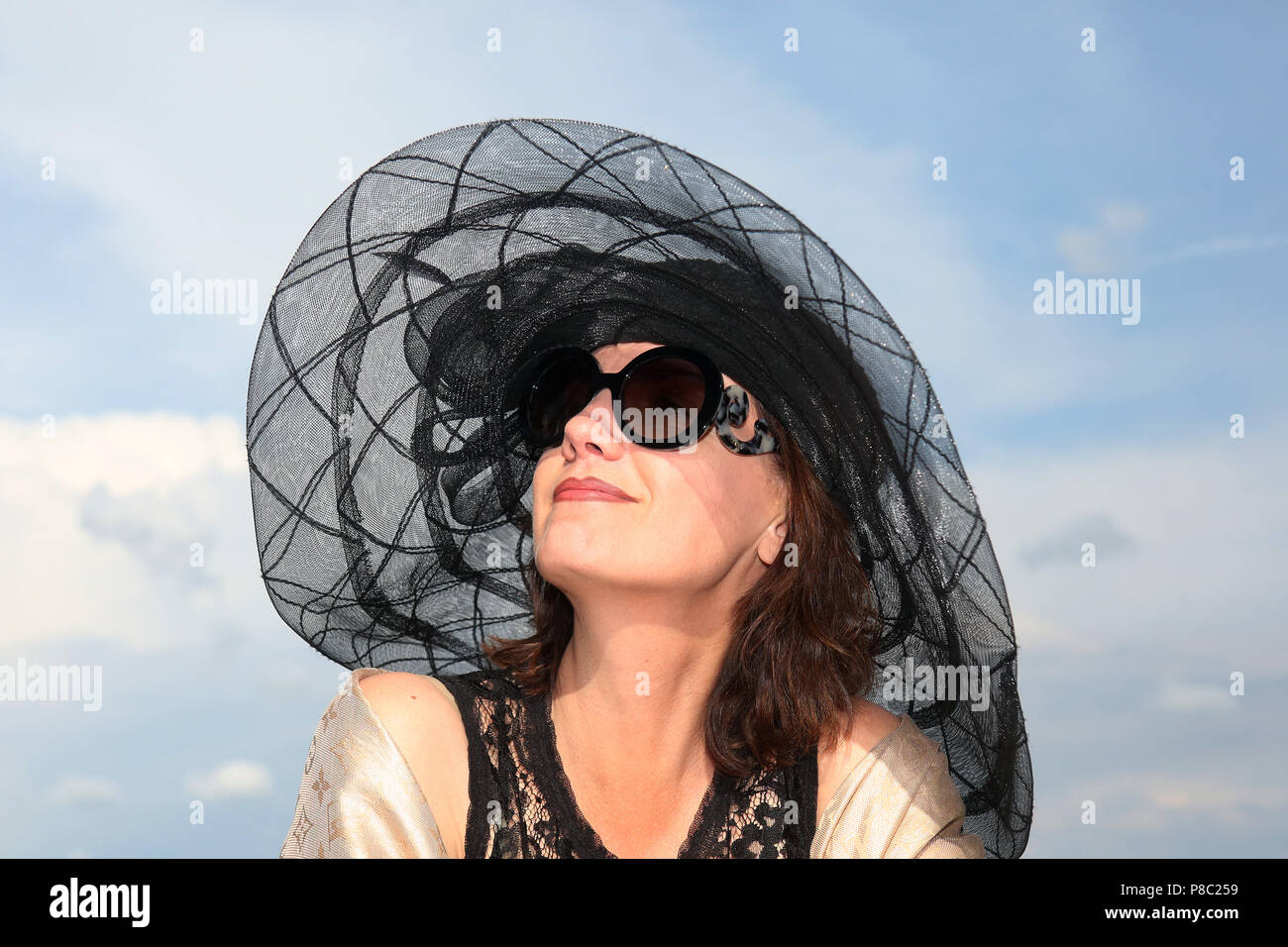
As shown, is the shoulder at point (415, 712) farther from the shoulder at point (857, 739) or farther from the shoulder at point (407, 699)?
the shoulder at point (857, 739)

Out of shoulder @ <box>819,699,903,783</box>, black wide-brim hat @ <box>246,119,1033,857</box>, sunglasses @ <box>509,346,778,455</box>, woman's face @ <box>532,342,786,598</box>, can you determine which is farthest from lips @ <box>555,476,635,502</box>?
shoulder @ <box>819,699,903,783</box>

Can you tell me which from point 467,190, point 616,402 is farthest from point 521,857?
point 467,190

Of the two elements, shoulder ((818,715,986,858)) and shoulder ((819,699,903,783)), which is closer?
shoulder ((818,715,986,858))

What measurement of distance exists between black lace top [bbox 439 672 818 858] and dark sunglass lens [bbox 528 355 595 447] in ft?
2.59

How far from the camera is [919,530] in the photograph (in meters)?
3.02

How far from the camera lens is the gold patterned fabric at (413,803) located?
280 centimetres

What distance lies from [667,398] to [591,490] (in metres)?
0.33

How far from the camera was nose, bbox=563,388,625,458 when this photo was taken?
3.02 m

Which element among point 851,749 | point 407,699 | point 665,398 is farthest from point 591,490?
point 851,749

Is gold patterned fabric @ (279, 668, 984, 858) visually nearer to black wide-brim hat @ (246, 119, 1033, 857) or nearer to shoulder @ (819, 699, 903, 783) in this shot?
shoulder @ (819, 699, 903, 783)

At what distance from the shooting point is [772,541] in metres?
3.31
